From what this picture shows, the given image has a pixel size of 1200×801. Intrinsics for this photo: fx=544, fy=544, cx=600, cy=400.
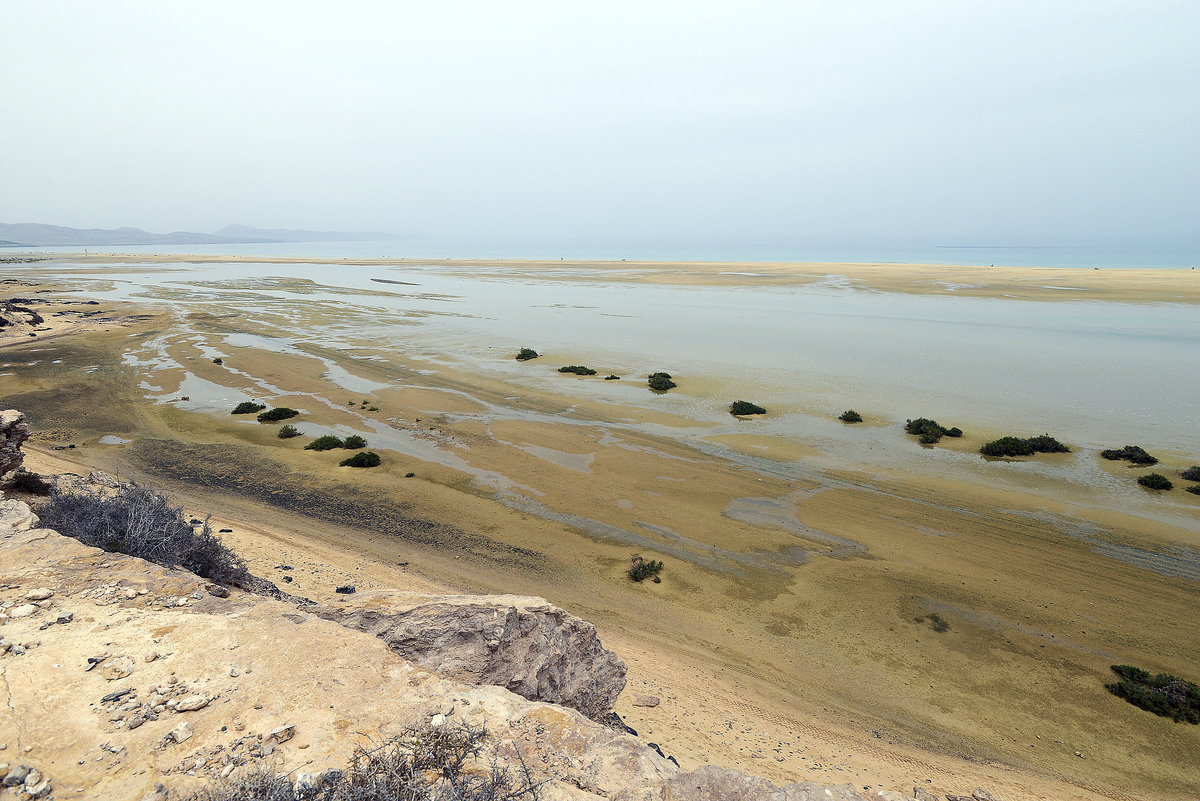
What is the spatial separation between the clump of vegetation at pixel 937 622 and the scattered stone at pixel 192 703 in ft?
36.6

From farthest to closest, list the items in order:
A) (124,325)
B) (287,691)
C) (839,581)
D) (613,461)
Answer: (124,325) → (613,461) → (839,581) → (287,691)

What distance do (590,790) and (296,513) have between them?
1229 centimetres

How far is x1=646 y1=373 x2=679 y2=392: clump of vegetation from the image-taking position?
26.5 m

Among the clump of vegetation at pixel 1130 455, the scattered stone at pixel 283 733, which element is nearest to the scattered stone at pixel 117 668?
the scattered stone at pixel 283 733

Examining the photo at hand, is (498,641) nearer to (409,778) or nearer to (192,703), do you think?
(409,778)

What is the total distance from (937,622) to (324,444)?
17.7 metres

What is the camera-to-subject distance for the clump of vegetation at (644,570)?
37.5 feet

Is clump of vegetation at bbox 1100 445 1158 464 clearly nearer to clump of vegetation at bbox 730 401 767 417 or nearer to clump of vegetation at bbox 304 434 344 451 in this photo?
clump of vegetation at bbox 730 401 767 417

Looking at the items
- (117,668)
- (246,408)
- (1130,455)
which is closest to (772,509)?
(1130,455)

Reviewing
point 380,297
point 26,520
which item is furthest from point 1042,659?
point 380,297

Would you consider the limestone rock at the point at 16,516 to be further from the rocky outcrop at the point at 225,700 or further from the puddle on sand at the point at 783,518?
the puddle on sand at the point at 783,518

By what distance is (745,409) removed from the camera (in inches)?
902

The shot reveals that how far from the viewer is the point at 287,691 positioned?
4.70 meters

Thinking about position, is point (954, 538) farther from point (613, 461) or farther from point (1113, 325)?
point (1113, 325)
